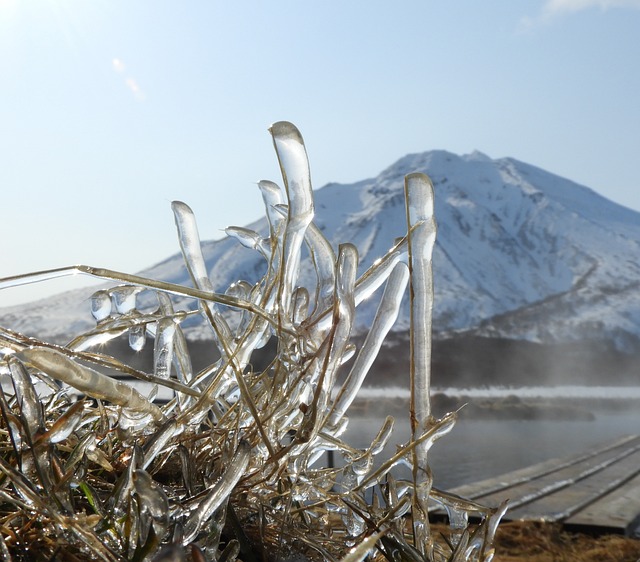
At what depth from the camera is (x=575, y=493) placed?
12.4ft

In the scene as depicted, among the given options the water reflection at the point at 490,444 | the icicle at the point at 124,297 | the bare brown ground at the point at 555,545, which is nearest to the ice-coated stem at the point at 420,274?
the icicle at the point at 124,297

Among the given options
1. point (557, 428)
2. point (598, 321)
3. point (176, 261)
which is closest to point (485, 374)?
point (557, 428)

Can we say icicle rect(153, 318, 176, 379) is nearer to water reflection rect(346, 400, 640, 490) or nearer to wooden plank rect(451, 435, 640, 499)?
wooden plank rect(451, 435, 640, 499)

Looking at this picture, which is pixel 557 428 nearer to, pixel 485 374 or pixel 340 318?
pixel 485 374

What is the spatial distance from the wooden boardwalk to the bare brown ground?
131 mm

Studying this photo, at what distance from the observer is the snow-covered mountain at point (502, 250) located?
5919 cm

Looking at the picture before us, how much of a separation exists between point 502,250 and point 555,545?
85.7 m

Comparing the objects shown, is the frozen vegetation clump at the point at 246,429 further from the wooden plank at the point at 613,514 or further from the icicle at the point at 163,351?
Answer: the wooden plank at the point at 613,514

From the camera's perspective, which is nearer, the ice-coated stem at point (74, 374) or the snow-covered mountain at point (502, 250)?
the ice-coated stem at point (74, 374)

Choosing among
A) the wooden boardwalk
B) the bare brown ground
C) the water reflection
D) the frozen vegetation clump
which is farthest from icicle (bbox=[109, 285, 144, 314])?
the water reflection

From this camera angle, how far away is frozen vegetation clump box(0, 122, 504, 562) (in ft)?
1.16

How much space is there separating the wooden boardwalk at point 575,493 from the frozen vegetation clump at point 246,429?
2695 mm

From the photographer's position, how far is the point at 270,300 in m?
0.50

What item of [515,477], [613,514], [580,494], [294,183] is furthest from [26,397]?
[515,477]
